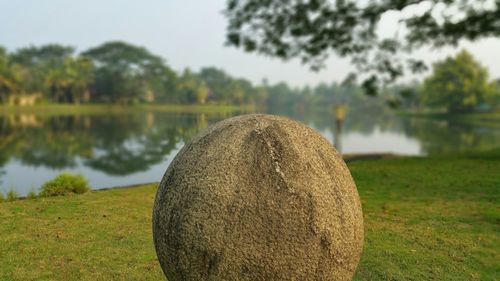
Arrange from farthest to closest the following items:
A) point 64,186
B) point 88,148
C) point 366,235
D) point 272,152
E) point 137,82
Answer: point 137,82
point 88,148
point 64,186
point 366,235
point 272,152

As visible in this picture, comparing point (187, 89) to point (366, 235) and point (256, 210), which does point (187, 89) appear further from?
point (256, 210)

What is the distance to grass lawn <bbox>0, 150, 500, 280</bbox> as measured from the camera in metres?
7.18

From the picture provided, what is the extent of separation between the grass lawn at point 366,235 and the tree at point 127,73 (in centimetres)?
9253

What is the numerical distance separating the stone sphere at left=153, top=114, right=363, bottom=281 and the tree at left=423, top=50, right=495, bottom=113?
76526 millimetres

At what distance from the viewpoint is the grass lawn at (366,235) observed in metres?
7.18

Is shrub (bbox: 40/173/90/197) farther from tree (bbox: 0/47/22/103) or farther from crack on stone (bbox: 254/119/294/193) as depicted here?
tree (bbox: 0/47/22/103)

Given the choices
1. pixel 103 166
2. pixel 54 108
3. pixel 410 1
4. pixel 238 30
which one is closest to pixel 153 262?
pixel 238 30

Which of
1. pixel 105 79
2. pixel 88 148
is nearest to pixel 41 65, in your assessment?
pixel 105 79

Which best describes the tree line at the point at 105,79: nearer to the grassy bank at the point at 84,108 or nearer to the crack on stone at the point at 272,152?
the grassy bank at the point at 84,108

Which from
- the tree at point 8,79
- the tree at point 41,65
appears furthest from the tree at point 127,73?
the tree at point 8,79

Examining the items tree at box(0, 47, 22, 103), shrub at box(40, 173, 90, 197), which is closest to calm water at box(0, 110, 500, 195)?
shrub at box(40, 173, 90, 197)

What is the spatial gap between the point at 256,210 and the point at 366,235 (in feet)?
17.8

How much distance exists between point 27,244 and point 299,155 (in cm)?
633

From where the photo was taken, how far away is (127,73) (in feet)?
352
